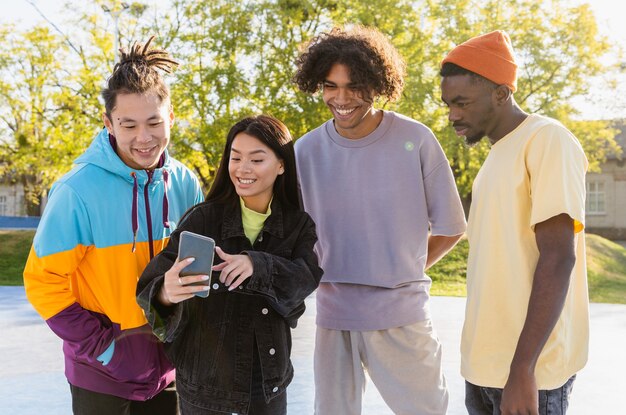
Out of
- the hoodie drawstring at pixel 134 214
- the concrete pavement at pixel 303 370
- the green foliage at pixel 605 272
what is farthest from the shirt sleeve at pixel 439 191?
the green foliage at pixel 605 272

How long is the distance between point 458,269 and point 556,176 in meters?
13.5

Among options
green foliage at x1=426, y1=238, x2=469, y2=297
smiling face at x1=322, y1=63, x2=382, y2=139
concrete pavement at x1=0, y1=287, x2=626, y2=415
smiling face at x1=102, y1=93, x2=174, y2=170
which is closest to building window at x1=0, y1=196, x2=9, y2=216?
green foliage at x1=426, y1=238, x2=469, y2=297

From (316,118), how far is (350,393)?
14963 millimetres

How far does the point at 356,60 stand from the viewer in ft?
Answer: 10.2

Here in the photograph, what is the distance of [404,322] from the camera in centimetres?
306

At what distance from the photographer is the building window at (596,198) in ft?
116

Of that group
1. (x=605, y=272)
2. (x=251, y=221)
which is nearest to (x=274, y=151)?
(x=251, y=221)

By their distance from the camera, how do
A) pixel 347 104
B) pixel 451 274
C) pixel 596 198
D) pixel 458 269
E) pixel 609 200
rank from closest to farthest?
pixel 347 104 < pixel 451 274 < pixel 458 269 < pixel 609 200 < pixel 596 198

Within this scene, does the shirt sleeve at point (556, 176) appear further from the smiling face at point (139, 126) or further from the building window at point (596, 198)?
the building window at point (596, 198)

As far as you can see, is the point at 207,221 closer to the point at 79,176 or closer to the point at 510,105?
the point at 79,176

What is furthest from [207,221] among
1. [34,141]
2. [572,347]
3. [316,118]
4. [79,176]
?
[34,141]

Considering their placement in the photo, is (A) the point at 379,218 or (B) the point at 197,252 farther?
(A) the point at 379,218

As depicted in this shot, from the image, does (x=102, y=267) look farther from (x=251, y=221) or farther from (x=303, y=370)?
(x=303, y=370)

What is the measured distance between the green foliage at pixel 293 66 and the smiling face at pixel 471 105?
49.8ft
